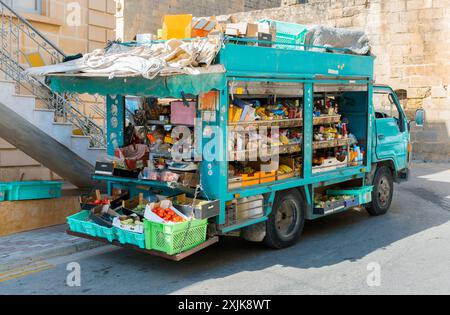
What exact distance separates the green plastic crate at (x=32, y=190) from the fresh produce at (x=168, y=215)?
288cm

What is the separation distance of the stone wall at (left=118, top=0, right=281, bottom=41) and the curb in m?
12.4

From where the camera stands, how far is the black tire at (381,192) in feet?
32.0

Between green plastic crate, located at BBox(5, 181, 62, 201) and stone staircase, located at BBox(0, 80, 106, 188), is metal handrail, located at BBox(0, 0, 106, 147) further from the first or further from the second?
green plastic crate, located at BBox(5, 181, 62, 201)

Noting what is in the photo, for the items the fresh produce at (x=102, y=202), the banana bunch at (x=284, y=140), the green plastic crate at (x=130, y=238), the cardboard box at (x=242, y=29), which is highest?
the cardboard box at (x=242, y=29)

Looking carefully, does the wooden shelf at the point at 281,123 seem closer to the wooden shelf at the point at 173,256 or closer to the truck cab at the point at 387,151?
the truck cab at the point at 387,151

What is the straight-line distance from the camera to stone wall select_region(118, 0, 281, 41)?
18.8m

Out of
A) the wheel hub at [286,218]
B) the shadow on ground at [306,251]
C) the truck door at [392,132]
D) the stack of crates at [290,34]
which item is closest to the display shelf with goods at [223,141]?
the wheel hub at [286,218]

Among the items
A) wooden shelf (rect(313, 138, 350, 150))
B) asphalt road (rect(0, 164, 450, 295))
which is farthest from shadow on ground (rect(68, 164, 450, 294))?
wooden shelf (rect(313, 138, 350, 150))

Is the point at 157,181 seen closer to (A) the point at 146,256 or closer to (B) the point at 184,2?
(A) the point at 146,256

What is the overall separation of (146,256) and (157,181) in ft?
3.53

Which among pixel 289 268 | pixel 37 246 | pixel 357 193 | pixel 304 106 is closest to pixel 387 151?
pixel 357 193

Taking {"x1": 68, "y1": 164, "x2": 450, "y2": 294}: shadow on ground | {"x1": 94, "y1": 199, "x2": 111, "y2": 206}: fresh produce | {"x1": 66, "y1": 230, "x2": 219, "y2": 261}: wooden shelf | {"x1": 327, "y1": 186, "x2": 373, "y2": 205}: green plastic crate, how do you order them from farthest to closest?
{"x1": 327, "y1": 186, "x2": 373, "y2": 205}: green plastic crate < {"x1": 94, "y1": 199, "x2": 111, "y2": 206}: fresh produce < {"x1": 68, "y1": 164, "x2": 450, "y2": 294}: shadow on ground < {"x1": 66, "y1": 230, "x2": 219, "y2": 261}: wooden shelf

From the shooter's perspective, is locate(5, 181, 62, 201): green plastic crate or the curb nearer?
the curb

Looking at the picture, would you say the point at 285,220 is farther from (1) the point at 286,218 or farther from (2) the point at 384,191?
(2) the point at 384,191
